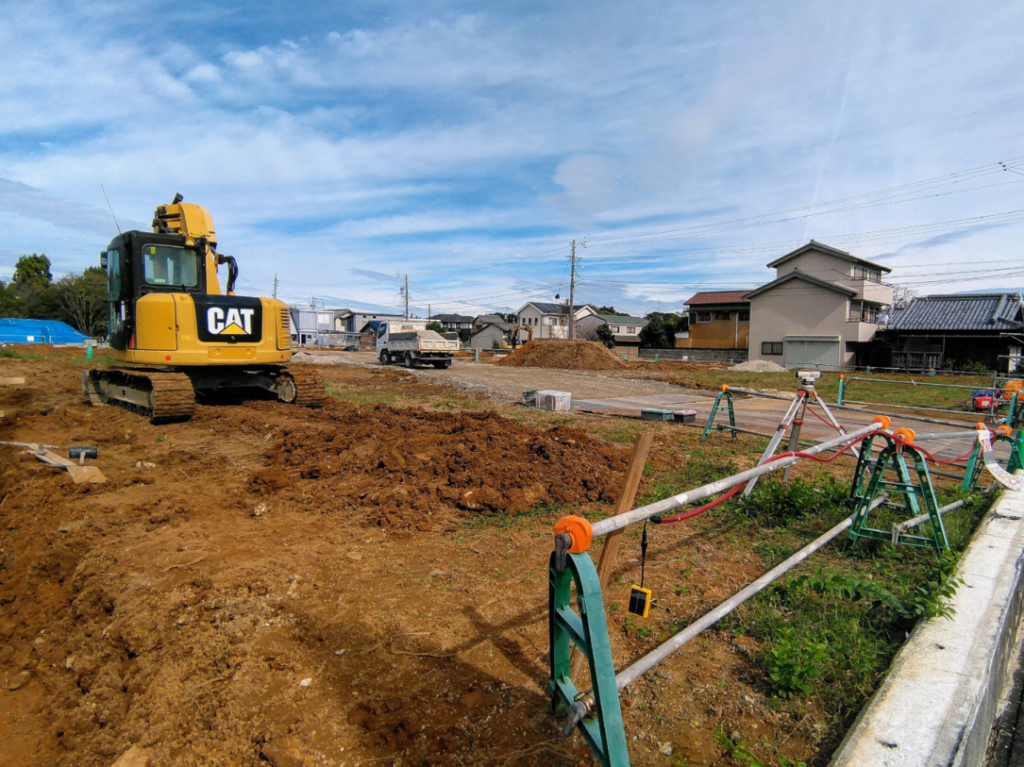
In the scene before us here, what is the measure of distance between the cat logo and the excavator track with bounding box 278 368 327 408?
1.38m

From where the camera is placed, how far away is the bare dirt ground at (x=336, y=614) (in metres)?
2.49

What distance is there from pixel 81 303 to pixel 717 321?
2663 inches

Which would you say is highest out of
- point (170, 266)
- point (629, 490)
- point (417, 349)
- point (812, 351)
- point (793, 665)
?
point (170, 266)

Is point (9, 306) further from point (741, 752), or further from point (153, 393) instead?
point (741, 752)

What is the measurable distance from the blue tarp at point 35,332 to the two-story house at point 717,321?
171ft

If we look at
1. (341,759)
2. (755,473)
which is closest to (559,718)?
(341,759)

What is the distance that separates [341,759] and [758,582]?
2.14 metres

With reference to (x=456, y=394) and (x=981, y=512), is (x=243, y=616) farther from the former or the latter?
(x=456, y=394)

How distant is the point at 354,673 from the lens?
2.90 meters

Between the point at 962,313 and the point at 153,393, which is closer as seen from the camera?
the point at 153,393

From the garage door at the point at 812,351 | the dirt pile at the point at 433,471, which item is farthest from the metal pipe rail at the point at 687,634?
the garage door at the point at 812,351

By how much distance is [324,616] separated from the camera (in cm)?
346

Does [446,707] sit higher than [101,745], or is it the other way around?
[446,707]

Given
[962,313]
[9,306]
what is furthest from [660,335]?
[9,306]
